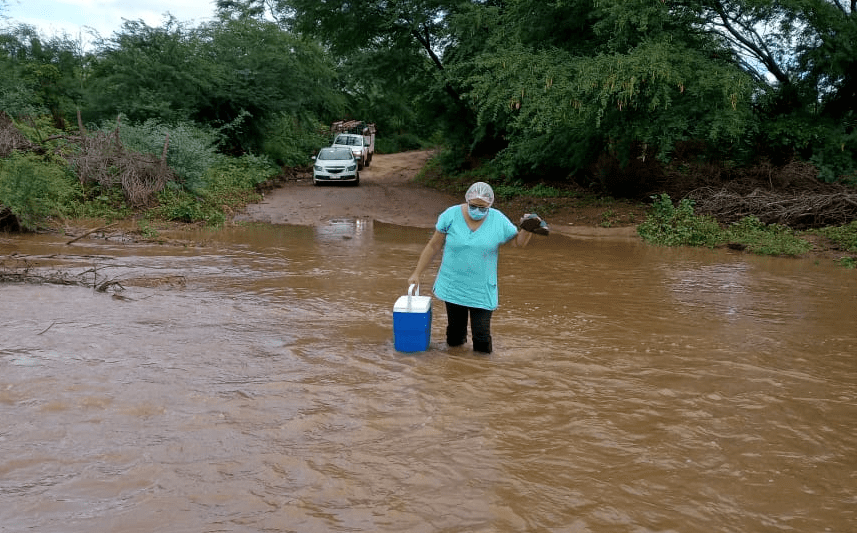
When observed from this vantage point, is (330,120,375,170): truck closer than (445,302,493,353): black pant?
No

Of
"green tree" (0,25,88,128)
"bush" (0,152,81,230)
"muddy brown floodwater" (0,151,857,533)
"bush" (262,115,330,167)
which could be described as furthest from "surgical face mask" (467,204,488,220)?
"bush" (262,115,330,167)

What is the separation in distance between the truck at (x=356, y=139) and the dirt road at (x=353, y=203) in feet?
16.4

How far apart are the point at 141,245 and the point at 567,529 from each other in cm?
1125

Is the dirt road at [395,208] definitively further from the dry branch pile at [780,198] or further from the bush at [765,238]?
the bush at [765,238]

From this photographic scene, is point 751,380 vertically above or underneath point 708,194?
underneath

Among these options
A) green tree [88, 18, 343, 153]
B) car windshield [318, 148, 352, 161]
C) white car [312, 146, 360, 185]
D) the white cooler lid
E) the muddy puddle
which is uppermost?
green tree [88, 18, 343, 153]

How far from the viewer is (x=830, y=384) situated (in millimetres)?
5777

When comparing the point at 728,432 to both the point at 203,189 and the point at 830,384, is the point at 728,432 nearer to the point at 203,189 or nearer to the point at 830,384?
the point at 830,384

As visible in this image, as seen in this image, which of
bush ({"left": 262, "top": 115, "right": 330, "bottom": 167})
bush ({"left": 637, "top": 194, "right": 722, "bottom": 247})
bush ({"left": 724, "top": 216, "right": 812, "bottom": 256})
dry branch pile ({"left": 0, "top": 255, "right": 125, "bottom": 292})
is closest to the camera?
dry branch pile ({"left": 0, "top": 255, "right": 125, "bottom": 292})

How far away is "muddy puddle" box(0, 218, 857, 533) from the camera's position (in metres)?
3.63

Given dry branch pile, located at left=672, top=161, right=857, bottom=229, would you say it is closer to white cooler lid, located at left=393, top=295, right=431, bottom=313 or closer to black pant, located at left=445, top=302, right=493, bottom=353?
black pant, located at left=445, top=302, right=493, bottom=353

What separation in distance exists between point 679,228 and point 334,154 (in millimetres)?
14436

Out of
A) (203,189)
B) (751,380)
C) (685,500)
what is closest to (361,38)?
(203,189)

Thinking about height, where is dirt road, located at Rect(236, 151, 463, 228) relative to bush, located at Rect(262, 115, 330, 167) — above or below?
below
